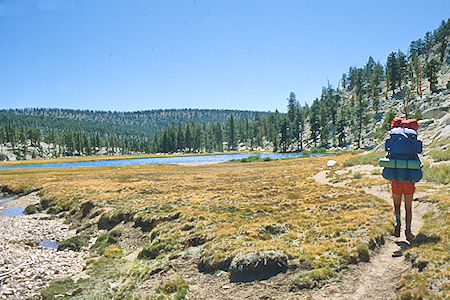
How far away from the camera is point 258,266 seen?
9.52 metres

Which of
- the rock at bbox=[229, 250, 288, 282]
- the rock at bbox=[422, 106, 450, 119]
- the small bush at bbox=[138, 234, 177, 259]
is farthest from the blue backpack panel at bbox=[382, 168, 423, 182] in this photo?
the rock at bbox=[422, 106, 450, 119]

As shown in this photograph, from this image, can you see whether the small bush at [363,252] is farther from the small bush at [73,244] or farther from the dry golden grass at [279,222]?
the small bush at [73,244]

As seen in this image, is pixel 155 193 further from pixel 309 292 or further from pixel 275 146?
pixel 275 146

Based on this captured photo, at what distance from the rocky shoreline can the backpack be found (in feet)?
46.8

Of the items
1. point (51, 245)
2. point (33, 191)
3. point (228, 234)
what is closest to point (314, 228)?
point (228, 234)

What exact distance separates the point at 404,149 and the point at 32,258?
18829 mm

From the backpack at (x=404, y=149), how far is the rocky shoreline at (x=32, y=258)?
14.3 metres

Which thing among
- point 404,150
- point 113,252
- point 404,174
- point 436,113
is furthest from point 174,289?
point 436,113

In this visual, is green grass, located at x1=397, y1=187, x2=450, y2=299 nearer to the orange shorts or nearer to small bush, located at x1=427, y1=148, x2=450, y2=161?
the orange shorts

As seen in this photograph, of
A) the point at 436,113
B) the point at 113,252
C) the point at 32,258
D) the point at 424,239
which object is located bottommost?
the point at 32,258

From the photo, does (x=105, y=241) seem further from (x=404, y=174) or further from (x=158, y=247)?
(x=404, y=174)

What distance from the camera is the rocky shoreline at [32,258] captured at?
12.3 metres

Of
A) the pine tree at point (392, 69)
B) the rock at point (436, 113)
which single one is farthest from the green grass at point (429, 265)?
the pine tree at point (392, 69)

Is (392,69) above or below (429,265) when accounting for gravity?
above
